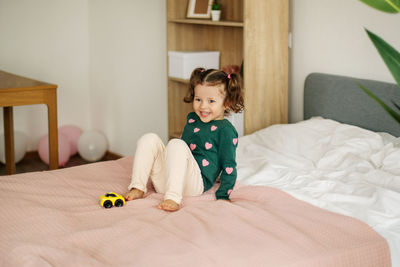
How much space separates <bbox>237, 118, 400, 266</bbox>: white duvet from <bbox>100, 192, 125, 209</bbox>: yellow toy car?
0.54m

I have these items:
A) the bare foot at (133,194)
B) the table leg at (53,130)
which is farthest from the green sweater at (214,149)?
the table leg at (53,130)

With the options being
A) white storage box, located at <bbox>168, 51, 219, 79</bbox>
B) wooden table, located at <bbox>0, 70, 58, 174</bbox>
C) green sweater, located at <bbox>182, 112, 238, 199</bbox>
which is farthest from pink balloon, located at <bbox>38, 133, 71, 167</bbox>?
green sweater, located at <bbox>182, 112, 238, 199</bbox>

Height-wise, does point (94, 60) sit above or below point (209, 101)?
above

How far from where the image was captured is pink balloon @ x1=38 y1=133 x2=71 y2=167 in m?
3.83

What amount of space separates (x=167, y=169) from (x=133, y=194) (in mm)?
174

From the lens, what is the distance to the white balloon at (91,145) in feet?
13.1

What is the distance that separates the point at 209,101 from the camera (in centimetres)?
206

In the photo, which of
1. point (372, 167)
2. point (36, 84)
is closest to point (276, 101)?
point (372, 167)

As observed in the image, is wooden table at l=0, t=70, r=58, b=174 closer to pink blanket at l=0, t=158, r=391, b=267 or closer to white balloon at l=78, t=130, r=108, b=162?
pink blanket at l=0, t=158, r=391, b=267

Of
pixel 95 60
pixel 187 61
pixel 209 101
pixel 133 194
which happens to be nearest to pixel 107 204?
pixel 133 194

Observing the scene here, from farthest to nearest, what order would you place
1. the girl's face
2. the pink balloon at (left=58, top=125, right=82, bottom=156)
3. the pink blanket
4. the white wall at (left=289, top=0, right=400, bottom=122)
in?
the pink balloon at (left=58, top=125, right=82, bottom=156) → the white wall at (left=289, top=0, right=400, bottom=122) → the girl's face → the pink blanket

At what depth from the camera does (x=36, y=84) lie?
281 centimetres

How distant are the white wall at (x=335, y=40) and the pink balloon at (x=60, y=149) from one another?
1.81m

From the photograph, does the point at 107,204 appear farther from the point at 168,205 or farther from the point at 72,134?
the point at 72,134
